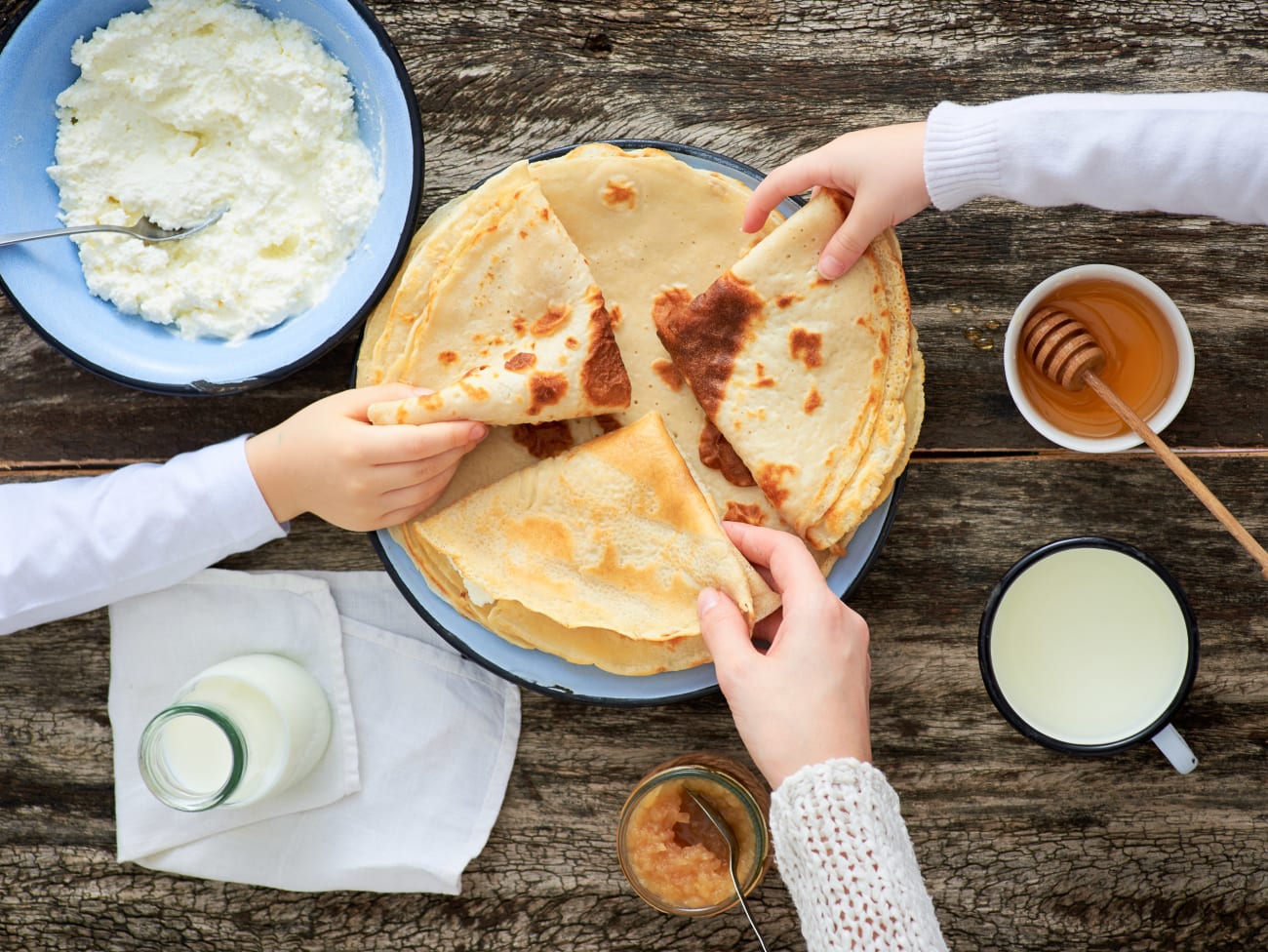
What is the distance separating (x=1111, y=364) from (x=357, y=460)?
1162mm

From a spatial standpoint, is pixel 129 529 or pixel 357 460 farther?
pixel 129 529

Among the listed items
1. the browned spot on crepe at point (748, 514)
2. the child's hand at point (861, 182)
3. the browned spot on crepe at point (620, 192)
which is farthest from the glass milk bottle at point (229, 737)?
the child's hand at point (861, 182)

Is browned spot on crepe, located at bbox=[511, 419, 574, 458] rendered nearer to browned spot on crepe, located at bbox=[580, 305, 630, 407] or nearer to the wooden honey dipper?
browned spot on crepe, located at bbox=[580, 305, 630, 407]

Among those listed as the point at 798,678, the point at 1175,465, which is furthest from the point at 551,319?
the point at 1175,465

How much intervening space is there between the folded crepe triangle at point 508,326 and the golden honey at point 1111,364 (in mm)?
674

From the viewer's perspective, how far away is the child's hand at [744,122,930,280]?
1254 millimetres

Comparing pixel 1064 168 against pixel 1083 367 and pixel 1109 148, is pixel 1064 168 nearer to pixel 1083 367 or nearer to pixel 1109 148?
pixel 1109 148

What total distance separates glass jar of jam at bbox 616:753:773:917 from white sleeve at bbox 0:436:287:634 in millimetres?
719

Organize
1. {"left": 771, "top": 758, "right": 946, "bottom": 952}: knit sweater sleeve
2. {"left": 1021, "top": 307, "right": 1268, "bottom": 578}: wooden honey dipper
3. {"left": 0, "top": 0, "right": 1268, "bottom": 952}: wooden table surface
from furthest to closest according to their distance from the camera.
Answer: {"left": 0, "top": 0, "right": 1268, "bottom": 952}: wooden table surface, {"left": 1021, "top": 307, "right": 1268, "bottom": 578}: wooden honey dipper, {"left": 771, "top": 758, "right": 946, "bottom": 952}: knit sweater sleeve

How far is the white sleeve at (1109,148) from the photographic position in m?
1.24

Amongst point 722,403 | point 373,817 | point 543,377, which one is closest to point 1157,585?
point 722,403

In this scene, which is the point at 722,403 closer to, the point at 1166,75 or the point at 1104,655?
the point at 1104,655

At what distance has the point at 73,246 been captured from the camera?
4.49 feet

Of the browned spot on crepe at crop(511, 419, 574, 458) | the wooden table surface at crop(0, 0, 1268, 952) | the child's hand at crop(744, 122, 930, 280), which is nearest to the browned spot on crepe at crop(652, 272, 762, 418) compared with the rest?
the child's hand at crop(744, 122, 930, 280)
